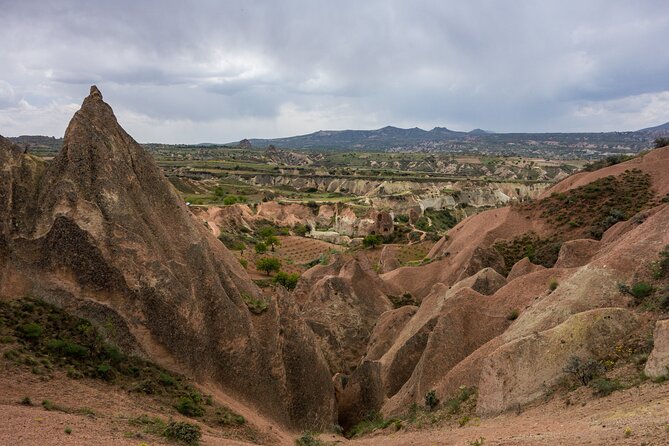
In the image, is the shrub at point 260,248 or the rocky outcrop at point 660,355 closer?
the rocky outcrop at point 660,355

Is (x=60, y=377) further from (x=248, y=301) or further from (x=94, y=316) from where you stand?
(x=248, y=301)

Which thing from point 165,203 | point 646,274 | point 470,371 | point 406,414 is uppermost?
point 165,203

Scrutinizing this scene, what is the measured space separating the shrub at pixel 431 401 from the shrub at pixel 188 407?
8611 millimetres

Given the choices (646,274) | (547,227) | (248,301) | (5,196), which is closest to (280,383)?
(248,301)

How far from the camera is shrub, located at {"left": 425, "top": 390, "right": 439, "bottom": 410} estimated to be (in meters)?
19.6

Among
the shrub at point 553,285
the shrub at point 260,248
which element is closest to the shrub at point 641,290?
the shrub at point 553,285

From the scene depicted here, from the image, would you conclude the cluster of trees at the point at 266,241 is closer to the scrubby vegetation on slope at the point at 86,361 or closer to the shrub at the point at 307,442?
the scrubby vegetation on slope at the point at 86,361

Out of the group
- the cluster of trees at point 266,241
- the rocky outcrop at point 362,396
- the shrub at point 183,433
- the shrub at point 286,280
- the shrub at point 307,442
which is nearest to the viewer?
the shrub at point 183,433

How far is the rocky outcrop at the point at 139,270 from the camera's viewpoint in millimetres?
17734

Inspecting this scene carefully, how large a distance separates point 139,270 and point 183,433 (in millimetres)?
6692

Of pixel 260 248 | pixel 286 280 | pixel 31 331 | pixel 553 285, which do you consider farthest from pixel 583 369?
pixel 260 248

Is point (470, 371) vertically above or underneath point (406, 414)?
above

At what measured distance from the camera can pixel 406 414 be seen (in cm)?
2025

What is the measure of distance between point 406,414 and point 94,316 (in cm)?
1234
